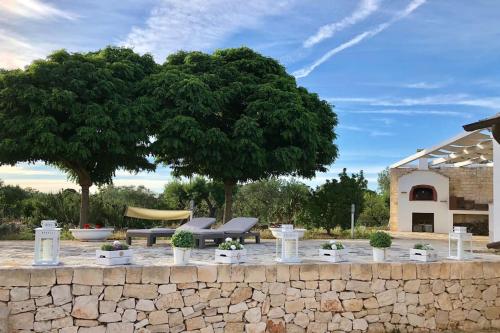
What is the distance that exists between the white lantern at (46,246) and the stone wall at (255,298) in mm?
336

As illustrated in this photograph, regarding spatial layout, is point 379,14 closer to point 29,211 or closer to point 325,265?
point 325,265

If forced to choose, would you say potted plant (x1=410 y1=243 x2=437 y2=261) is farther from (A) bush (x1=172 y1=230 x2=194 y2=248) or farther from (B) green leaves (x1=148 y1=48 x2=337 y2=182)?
(B) green leaves (x1=148 y1=48 x2=337 y2=182)

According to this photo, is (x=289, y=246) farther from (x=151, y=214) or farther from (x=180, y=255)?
(x=151, y=214)

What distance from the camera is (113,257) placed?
7.81m

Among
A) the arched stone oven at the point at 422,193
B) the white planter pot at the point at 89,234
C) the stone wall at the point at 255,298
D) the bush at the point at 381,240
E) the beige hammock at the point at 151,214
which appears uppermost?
the arched stone oven at the point at 422,193

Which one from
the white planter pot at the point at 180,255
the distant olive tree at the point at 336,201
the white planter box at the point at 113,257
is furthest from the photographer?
the distant olive tree at the point at 336,201

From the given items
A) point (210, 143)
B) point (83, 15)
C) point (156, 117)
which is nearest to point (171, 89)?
point (156, 117)

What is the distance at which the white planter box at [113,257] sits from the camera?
306 inches

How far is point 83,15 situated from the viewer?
11812 mm

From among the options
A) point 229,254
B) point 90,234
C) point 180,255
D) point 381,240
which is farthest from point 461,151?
point 180,255

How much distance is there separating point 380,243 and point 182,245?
12.5 ft

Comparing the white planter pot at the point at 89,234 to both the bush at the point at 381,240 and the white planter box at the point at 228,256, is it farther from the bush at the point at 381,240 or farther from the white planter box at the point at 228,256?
the bush at the point at 381,240

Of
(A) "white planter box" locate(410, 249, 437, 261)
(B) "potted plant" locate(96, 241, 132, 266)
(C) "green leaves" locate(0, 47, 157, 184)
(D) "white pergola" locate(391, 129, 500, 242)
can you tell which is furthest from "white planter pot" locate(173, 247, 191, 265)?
(D) "white pergola" locate(391, 129, 500, 242)

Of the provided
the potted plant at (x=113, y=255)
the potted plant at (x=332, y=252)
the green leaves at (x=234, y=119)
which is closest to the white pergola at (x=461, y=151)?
the green leaves at (x=234, y=119)
